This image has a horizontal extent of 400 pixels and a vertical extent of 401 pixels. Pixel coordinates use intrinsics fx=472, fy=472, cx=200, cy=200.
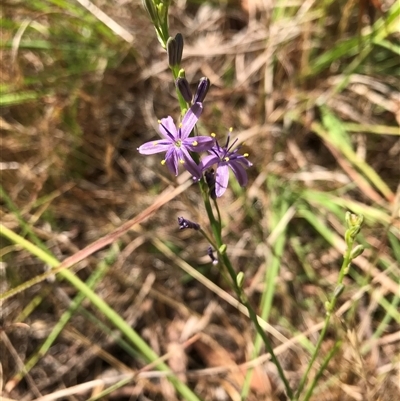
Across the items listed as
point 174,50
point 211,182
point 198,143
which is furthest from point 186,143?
point 174,50

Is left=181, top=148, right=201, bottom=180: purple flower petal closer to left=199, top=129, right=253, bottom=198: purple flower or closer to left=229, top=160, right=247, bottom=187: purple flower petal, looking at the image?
left=199, top=129, right=253, bottom=198: purple flower


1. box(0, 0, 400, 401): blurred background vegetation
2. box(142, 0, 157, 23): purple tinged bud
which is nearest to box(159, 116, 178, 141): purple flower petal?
box(142, 0, 157, 23): purple tinged bud

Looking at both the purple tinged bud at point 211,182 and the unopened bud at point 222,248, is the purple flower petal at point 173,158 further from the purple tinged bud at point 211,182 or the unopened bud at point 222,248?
the unopened bud at point 222,248

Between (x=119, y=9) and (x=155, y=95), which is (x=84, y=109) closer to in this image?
(x=155, y=95)

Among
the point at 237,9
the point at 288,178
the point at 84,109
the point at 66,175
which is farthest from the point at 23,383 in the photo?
the point at 237,9

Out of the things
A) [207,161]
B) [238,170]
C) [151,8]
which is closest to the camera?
[151,8]

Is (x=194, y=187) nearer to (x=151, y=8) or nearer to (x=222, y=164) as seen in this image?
(x=222, y=164)

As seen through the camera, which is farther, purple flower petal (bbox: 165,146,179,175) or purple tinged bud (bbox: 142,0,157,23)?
purple flower petal (bbox: 165,146,179,175)

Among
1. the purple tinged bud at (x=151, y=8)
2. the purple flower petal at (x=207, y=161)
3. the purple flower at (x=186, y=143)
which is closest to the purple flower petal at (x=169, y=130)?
the purple flower at (x=186, y=143)
